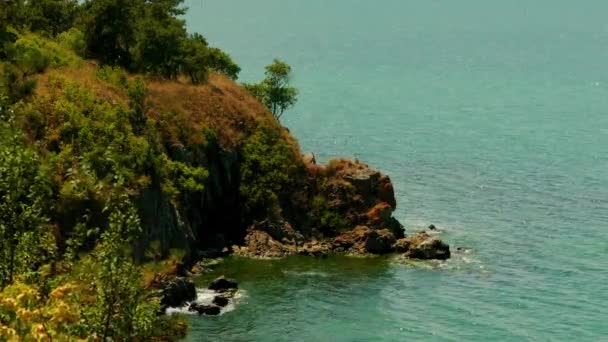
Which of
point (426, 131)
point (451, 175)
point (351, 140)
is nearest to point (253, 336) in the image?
point (451, 175)

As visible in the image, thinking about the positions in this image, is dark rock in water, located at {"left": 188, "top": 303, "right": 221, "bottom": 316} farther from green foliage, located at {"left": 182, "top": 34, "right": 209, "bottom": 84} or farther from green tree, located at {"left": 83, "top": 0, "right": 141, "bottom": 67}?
green foliage, located at {"left": 182, "top": 34, "right": 209, "bottom": 84}

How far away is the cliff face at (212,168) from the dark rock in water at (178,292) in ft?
12.8

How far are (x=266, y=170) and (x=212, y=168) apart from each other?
646 centimetres

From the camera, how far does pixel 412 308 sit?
82.2 m

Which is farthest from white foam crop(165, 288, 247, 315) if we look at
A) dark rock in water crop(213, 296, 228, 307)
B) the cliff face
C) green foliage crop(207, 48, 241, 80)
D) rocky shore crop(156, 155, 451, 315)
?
green foliage crop(207, 48, 241, 80)

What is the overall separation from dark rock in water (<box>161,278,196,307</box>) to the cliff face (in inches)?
153

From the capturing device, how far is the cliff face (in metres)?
81.8

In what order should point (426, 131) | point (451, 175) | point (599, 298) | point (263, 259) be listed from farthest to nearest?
point (426, 131)
point (451, 175)
point (263, 259)
point (599, 298)

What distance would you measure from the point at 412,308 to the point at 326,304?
7401 millimetres

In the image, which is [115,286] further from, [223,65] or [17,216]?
[223,65]

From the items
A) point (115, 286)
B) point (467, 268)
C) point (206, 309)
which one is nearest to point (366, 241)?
point (467, 268)

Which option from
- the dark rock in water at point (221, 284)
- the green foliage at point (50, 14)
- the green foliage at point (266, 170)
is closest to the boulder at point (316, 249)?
the green foliage at point (266, 170)

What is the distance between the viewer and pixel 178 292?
7719cm

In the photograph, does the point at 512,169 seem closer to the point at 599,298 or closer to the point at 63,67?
the point at 599,298
